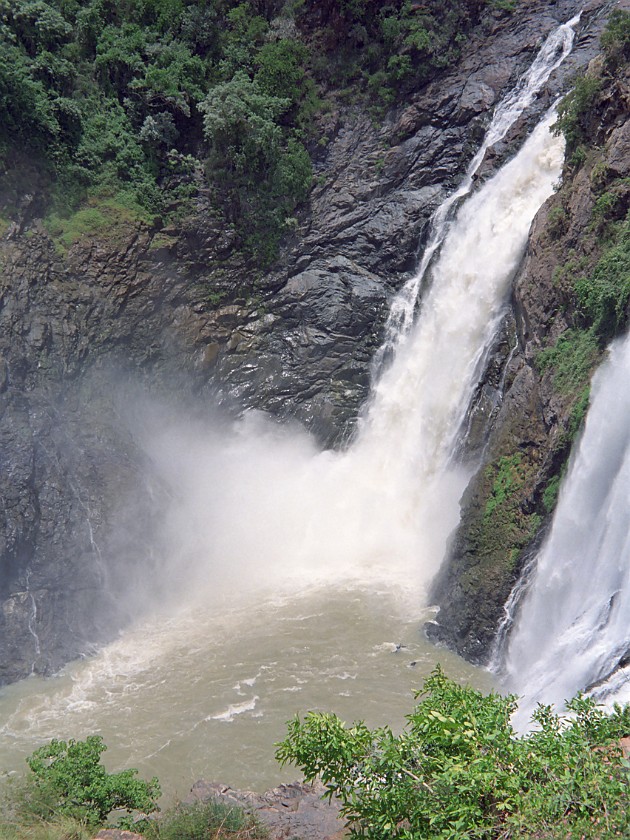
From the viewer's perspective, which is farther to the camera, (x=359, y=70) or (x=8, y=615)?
(x=359, y=70)

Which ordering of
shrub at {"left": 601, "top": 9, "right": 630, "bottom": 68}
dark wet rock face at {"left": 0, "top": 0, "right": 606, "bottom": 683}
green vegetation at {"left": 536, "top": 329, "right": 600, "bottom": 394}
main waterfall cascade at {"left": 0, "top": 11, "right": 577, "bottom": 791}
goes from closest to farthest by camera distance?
main waterfall cascade at {"left": 0, "top": 11, "right": 577, "bottom": 791} < green vegetation at {"left": 536, "top": 329, "right": 600, "bottom": 394} < shrub at {"left": 601, "top": 9, "right": 630, "bottom": 68} < dark wet rock face at {"left": 0, "top": 0, "right": 606, "bottom": 683}

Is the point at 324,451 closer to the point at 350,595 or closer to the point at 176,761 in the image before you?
the point at 350,595

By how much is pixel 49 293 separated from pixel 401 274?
384 inches

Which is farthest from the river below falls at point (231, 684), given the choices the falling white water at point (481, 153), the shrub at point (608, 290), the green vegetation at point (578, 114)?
the green vegetation at point (578, 114)

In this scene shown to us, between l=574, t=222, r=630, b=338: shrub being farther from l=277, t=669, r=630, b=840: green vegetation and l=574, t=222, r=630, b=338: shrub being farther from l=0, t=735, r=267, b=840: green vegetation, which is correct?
l=0, t=735, r=267, b=840: green vegetation

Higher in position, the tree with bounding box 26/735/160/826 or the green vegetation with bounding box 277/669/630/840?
the green vegetation with bounding box 277/669/630/840

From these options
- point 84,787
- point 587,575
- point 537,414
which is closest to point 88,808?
point 84,787

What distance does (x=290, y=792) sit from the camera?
1093 centimetres

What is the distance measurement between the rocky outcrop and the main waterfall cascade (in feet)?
4.06

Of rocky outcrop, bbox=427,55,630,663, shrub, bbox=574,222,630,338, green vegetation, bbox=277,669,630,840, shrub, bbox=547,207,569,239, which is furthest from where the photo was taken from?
shrub, bbox=547,207,569,239

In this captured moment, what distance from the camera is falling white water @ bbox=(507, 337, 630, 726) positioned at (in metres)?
11.6

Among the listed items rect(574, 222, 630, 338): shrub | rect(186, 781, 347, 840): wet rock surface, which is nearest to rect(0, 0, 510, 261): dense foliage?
rect(574, 222, 630, 338): shrub

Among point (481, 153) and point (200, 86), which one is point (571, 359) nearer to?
point (481, 153)

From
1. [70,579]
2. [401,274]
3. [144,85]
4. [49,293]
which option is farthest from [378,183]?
[70,579]
